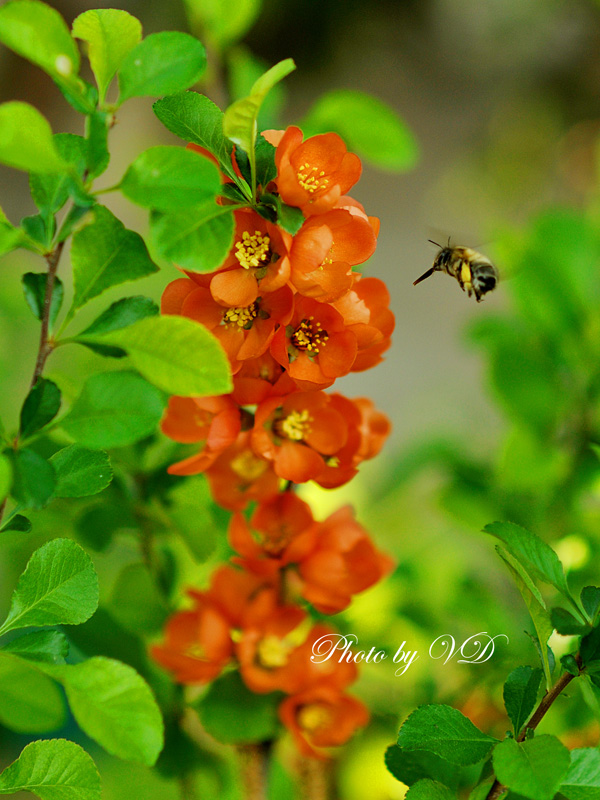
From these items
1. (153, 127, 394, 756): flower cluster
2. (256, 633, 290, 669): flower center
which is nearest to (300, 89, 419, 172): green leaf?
(153, 127, 394, 756): flower cluster

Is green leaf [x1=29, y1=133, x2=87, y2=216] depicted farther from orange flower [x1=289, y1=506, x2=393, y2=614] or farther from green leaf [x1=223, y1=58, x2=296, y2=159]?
orange flower [x1=289, y1=506, x2=393, y2=614]

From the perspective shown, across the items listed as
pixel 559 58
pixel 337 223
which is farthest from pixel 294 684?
pixel 559 58

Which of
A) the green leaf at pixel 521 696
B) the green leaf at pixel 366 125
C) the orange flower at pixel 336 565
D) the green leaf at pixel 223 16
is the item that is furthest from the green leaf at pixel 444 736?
the green leaf at pixel 223 16

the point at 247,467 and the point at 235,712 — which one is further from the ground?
the point at 247,467

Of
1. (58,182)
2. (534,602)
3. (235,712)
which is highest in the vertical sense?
(58,182)

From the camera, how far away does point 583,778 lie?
30cm

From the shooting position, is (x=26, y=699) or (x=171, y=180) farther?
(x=26, y=699)

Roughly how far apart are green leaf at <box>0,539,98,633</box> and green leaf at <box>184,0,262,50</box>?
21.4 inches

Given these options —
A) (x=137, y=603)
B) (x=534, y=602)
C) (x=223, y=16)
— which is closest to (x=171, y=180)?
(x=534, y=602)

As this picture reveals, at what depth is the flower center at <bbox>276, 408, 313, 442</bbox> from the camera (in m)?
0.39

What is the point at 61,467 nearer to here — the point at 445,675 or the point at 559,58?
the point at 445,675

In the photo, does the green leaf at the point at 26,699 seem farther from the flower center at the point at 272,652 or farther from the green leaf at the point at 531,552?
the green leaf at the point at 531,552

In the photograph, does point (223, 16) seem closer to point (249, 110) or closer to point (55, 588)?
point (249, 110)

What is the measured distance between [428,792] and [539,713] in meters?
0.06
